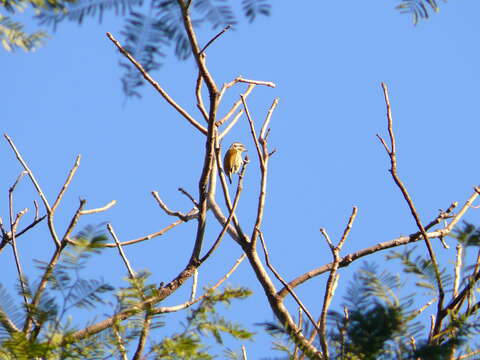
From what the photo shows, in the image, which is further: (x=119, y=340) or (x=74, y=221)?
(x=74, y=221)

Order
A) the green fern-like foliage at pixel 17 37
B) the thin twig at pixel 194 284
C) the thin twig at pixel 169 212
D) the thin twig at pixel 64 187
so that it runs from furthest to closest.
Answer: the thin twig at pixel 169 212, the thin twig at pixel 194 284, the thin twig at pixel 64 187, the green fern-like foliage at pixel 17 37

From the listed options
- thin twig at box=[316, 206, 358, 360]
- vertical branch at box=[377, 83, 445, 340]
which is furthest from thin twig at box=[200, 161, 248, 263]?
vertical branch at box=[377, 83, 445, 340]

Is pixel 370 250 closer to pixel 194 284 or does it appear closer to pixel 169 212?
pixel 194 284

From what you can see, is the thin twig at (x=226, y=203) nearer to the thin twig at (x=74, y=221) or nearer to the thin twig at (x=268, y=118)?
the thin twig at (x=268, y=118)

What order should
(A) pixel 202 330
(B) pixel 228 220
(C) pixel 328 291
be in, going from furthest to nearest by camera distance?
(B) pixel 228 220
(C) pixel 328 291
(A) pixel 202 330

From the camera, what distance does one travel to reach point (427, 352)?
1660mm

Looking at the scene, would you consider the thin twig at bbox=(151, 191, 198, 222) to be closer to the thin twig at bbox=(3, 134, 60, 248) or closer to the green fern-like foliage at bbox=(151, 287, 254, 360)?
the thin twig at bbox=(3, 134, 60, 248)

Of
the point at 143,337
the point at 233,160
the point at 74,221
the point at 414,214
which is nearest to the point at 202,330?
the point at 143,337

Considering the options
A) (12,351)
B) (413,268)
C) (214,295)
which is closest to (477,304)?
(413,268)

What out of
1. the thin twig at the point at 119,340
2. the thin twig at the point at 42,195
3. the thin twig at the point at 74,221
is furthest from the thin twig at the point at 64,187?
the thin twig at the point at 119,340

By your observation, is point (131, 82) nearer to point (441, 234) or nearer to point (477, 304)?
point (477, 304)

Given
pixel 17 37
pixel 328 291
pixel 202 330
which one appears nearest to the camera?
pixel 17 37

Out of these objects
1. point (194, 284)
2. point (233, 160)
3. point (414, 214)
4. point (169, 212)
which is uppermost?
point (233, 160)

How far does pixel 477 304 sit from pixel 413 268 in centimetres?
22
